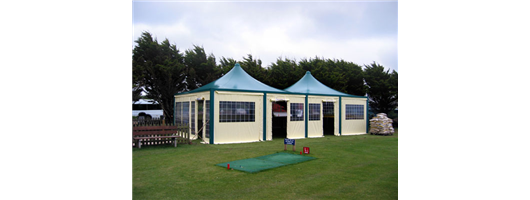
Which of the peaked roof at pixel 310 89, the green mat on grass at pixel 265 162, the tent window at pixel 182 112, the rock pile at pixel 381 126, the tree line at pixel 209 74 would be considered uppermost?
the tree line at pixel 209 74

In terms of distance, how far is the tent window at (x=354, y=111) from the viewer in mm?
17594

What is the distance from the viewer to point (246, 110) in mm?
13531

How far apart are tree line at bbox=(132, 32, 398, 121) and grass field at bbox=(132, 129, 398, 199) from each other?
1450 centimetres

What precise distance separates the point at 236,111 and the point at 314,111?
474cm

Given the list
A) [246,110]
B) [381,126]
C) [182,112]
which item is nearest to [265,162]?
[246,110]

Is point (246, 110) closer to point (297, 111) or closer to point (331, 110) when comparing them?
point (297, 111)

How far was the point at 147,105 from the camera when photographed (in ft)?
94.9

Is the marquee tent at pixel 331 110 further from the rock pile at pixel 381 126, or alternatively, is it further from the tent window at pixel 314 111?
the rock pile at pixel 381 126

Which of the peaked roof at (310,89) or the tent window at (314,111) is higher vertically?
the peaked roof at (310,89)

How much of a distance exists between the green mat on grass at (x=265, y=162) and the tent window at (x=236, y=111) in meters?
4.07

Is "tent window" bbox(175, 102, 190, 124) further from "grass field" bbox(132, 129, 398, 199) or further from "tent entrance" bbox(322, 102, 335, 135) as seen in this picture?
"tent entrance" bbox(322, 102, 335, 135)

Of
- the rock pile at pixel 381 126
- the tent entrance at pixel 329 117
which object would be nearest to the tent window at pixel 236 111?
the tent entrance at pixel 329 117
